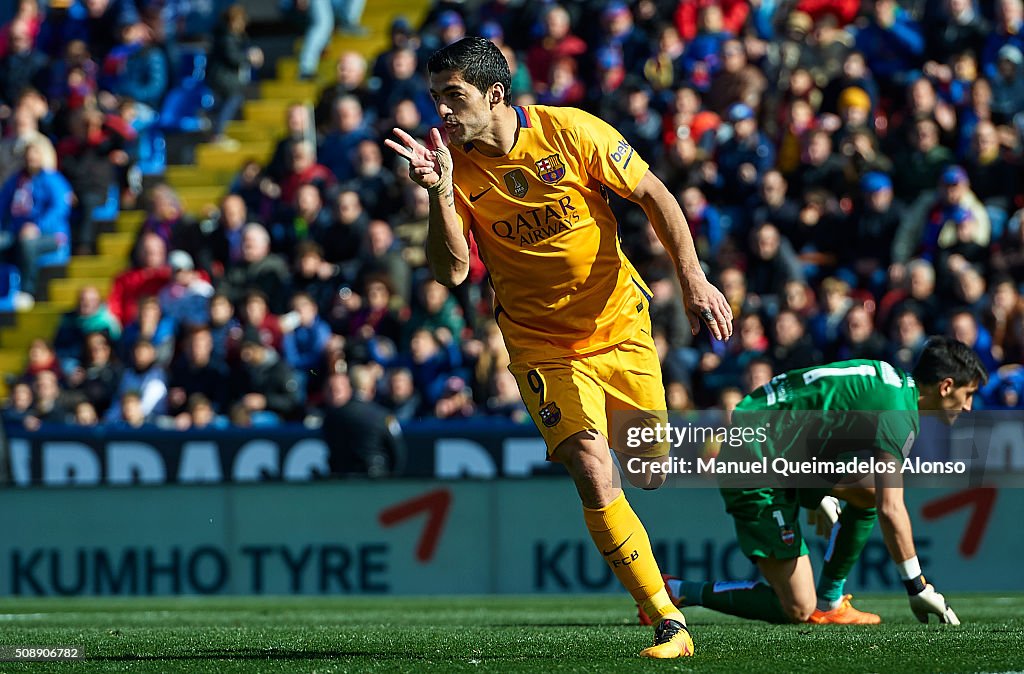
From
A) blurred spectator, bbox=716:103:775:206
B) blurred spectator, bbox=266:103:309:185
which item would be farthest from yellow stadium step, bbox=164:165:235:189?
blurred spectator, bbox=716:103:775:206

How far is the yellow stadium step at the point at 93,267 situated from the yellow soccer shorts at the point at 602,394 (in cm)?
1262

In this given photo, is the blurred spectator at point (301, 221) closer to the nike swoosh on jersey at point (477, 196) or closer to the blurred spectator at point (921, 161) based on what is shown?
the blurred spectator at point (921, 161)

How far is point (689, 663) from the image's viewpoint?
20.5ft

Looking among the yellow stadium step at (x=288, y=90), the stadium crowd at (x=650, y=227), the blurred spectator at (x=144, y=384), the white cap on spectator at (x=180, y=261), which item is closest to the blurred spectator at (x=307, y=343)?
the stadium crowd at (x=650, y=227)

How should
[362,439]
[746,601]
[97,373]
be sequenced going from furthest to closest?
[97,373]
[362,439]
[746,601]

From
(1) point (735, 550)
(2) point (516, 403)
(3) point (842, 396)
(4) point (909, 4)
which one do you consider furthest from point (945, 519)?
(4) point (909, 4)

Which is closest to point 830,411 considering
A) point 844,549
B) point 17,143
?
point 844,549

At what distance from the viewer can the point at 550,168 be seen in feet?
22.9

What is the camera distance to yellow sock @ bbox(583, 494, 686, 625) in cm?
675

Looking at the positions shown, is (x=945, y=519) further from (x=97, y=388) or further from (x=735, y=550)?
(x=97, y=388)

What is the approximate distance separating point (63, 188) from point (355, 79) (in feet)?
12.0

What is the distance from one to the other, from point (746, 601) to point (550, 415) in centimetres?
217

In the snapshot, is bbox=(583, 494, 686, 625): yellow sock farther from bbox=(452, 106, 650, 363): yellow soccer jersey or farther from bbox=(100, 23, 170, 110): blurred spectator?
bbox=(100, 23, 170, 110): blurred spectator

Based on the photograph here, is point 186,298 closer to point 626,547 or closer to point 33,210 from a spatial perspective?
point 33,210
